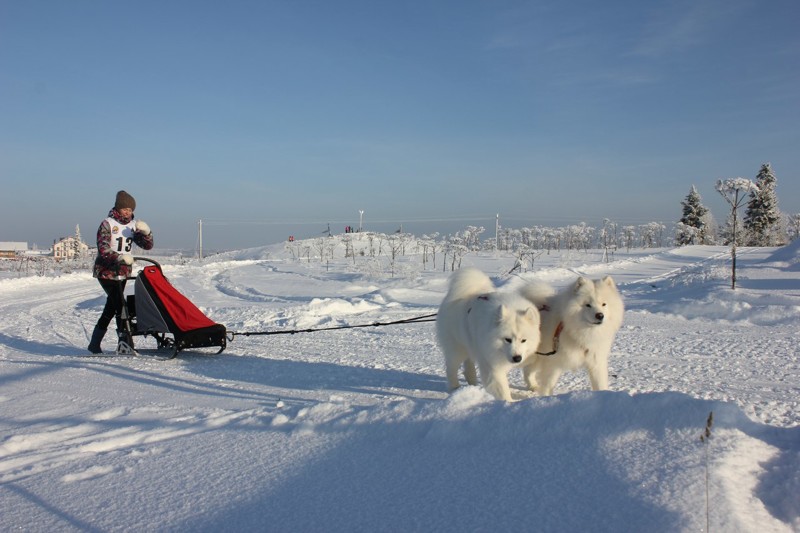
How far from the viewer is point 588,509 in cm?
186

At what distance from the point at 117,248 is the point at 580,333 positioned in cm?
533

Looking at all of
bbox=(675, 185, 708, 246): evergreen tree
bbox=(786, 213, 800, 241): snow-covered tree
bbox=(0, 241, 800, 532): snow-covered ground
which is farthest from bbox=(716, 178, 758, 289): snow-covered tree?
bbox=(786, 213, 800, 241): snow-covered tree

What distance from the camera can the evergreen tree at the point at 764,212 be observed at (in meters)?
44.2

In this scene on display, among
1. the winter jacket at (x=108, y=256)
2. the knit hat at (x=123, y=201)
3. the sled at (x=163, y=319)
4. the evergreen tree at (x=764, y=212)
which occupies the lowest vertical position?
the sled at (x=163, y=319)

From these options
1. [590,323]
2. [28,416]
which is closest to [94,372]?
[28,416]

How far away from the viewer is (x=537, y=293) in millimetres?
4840

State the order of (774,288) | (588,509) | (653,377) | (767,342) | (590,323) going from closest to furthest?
(588,509)
(590,323)
(653,377)
(767,342)
(774,288)

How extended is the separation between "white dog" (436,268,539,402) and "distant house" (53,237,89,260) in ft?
140

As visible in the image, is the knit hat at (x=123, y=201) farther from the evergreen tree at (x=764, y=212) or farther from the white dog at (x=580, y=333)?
the evergreen tree at (x=764, y=212)

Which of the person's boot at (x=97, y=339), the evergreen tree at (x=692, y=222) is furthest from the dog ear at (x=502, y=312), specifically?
the evergreen tree at (x=692, y=222)

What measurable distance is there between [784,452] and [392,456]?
1.71 meters

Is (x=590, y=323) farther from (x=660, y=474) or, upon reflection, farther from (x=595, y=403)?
(x=660, y=474)

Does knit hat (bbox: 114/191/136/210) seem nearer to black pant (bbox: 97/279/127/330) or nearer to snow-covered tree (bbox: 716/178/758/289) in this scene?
black pant (bbox: 97/279/127/330)

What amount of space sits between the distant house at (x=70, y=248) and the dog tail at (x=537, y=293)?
43.0m
